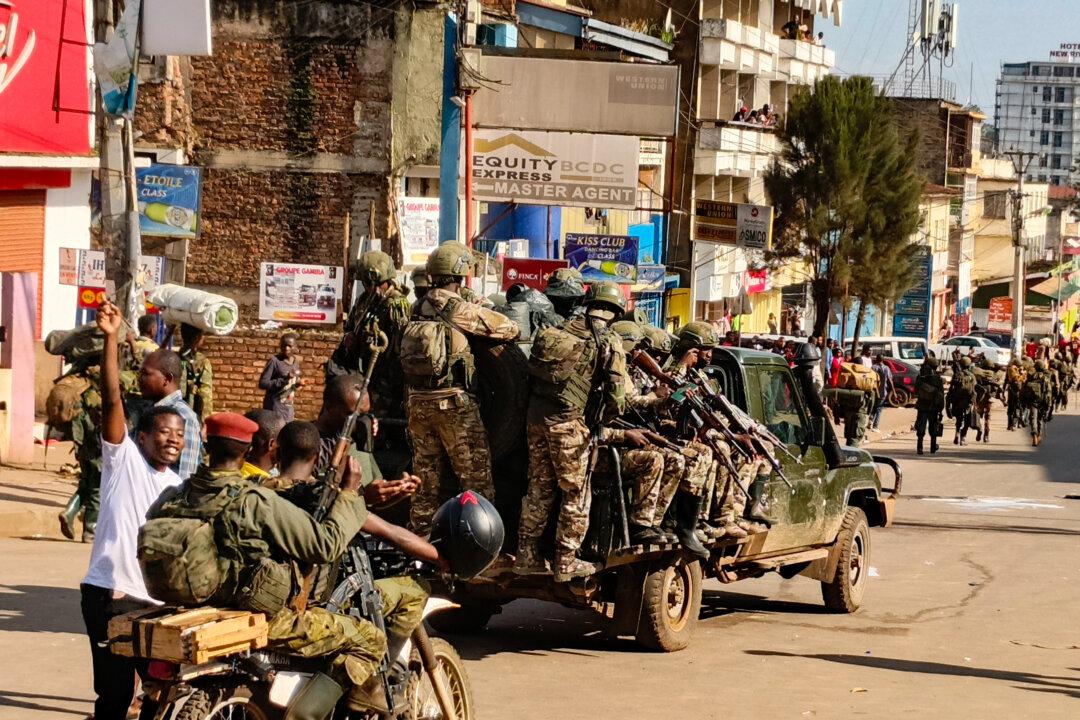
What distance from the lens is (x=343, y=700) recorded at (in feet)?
19.6

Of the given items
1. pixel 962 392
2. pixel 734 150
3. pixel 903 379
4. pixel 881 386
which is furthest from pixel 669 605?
pixel 734 150

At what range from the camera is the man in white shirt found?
20.9 ft

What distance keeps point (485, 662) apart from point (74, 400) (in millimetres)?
4692

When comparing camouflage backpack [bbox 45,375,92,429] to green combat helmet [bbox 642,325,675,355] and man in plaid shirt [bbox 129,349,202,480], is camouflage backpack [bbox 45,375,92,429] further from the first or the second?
man in plaid shirt [bbox 129,349,202,480]

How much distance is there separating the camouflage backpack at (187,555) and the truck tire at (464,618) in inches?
207

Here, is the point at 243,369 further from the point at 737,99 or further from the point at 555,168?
the point at 737,99

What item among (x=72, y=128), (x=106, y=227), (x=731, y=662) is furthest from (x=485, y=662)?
(x=72, y=128)

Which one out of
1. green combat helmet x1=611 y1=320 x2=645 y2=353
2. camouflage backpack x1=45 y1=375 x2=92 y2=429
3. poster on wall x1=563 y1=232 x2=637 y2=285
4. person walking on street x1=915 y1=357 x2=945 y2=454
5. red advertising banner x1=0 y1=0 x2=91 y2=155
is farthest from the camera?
person walking on street x1=915 y1=357 x2=945 y2=454

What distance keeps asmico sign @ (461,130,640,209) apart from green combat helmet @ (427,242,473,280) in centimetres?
1285

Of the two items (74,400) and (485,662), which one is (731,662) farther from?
(74,400)

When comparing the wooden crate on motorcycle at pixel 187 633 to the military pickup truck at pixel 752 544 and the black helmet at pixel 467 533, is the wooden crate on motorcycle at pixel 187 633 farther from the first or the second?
the military pickup truck at pixel 752 544

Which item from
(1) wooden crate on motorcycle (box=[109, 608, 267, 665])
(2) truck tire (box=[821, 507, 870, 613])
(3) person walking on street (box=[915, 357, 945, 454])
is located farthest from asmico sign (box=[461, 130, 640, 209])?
(1) wooden crate on motorcycle (box=[109, 608, 267, 665])

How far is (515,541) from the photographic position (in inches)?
368

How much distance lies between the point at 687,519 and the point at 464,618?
1786 millimetres
